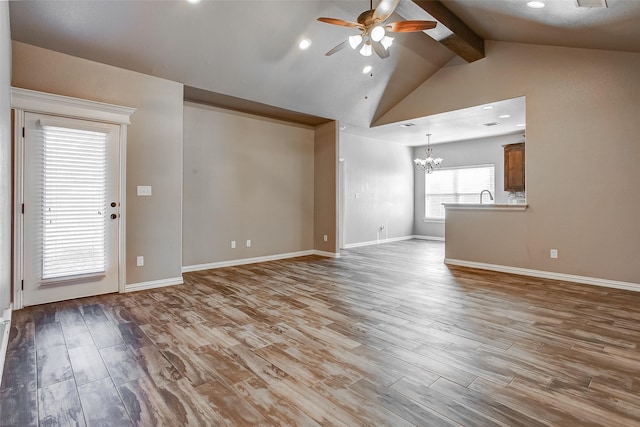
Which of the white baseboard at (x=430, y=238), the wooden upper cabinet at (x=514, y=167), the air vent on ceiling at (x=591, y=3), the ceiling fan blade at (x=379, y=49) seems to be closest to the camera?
the air vent on ceiling at (x=591, y=3)

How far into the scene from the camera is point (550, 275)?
16.0 feet

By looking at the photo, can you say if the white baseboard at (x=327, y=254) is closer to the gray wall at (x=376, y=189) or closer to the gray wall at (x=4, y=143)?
the gray wall at (x=376, y=189)

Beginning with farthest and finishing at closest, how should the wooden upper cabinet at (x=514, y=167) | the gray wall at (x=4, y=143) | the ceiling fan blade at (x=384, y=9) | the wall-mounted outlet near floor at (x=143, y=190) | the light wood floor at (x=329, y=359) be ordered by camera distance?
the wooden upper cabinet at (x=514, y=167), the wall-mounted outlet near floor at (x=143, y=190), the ceiling fan blade at (x=384, y=9), the gray wall at (x=4, y=143), the light wood floor at (x=329, y=359)

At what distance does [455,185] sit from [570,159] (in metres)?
4.66

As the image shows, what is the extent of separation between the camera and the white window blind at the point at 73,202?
355 centimetres

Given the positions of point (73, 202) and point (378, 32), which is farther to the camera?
point (73, 202)

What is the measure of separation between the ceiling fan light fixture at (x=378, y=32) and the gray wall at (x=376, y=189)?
454 cm

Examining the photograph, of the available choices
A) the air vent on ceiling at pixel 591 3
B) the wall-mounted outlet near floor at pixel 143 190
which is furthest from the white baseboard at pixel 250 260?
the air vent on ceiling at pixel 591 3

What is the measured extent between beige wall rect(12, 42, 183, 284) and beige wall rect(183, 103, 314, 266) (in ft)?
2.62

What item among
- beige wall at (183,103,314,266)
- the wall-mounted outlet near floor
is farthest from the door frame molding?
beige wall at (183,103,314,266)

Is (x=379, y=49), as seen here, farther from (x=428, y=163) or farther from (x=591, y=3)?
(x=428, y=163)

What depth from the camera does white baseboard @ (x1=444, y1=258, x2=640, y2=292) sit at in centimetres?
430

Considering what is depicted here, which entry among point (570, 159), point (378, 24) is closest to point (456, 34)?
point (378, 24)

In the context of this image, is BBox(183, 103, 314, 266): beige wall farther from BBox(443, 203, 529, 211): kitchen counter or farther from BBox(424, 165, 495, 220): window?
BBox(424, 165, 495, 220): window
